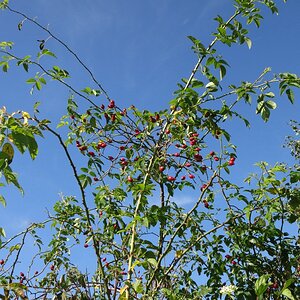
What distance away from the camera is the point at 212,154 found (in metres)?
3.79

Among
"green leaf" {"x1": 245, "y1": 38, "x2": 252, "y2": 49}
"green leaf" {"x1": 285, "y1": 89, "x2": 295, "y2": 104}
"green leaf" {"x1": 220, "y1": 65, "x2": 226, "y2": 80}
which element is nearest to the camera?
"green leaf" {"x1": 285, "y1": 89, "x2": 295, "y2": 104}

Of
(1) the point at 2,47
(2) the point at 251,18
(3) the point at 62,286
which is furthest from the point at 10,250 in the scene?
(2) the point at 251,18

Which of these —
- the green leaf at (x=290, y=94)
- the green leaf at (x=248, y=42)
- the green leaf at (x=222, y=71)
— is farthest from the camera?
the green leaf at (x=248, y=42)

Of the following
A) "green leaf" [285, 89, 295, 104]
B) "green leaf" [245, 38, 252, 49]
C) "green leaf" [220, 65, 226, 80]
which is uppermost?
"green leaf" [245, 38, 252, 49]

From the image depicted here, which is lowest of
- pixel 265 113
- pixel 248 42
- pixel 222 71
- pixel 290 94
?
pixel 265 113

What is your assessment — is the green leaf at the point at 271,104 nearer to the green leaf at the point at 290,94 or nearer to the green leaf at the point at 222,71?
the green leaf at the point at 290,94

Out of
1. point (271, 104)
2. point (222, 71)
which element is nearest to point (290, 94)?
point (271, 104)

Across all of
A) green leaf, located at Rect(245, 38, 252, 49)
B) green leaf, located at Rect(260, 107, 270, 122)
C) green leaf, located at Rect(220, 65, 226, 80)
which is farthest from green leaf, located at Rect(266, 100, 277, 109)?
green leaf, located at Rect(245, 38, 252, 49)

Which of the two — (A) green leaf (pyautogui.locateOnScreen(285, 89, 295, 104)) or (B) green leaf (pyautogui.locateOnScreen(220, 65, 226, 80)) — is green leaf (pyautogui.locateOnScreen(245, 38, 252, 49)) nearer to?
(B) green leaf (pyautogui.locateOnScreen(220, 65, 226, 80))

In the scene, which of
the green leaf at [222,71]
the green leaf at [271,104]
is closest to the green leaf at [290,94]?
the green leaf at [271,104]

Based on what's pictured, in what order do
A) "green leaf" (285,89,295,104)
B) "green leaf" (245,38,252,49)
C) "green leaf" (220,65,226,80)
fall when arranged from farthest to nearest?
1. "green leaf" (245,38,252,49)
2. "green leaf" (220,65,226,80)
3. "green leaf" (285,89,295,104)

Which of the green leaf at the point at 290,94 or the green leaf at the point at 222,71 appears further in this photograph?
the green leaf at the point at 222,71

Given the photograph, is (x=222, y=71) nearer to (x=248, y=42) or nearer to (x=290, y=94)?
(x=248, y=42)

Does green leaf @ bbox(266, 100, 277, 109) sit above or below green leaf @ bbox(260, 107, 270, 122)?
above
